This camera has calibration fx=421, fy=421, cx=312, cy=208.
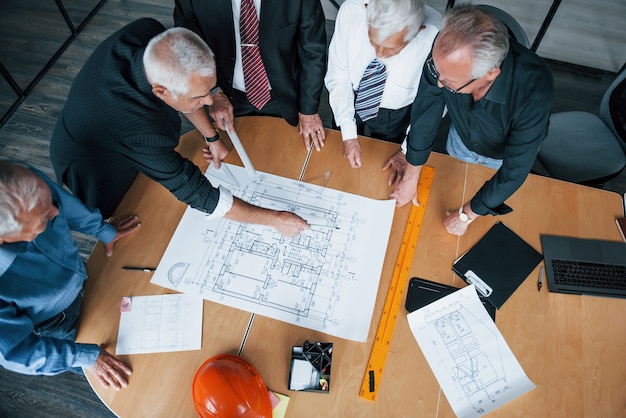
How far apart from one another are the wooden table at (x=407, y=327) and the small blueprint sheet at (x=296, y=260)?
5 centimetres

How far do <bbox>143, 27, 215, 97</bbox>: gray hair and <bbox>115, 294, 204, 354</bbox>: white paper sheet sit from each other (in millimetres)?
767

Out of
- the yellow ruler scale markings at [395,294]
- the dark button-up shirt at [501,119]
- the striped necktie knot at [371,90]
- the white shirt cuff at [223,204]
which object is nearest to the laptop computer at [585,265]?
the dark button-up shirt at [501,119]

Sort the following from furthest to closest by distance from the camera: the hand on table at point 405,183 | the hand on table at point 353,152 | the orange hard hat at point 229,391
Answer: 1. the hand on table at point 353,152
2. the hand on table at point 405,183
3. the orange hard hat at point 229,391

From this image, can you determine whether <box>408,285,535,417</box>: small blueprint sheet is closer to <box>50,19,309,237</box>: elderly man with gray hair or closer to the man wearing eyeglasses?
the man wearing eyeglasses

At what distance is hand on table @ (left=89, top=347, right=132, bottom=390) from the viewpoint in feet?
4.66

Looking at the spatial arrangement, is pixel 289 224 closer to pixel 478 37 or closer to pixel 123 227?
pixel 123 227

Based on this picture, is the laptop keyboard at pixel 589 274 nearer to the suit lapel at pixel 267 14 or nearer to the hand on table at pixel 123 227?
the suit lapel at pixel 267 14

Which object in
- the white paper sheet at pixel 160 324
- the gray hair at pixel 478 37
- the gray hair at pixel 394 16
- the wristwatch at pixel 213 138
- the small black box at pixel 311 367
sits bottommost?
the white paper sheet at pixel 160 324

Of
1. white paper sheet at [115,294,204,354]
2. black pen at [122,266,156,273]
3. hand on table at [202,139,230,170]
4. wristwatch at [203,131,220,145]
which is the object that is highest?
wristwatch at [203,131,220,145]

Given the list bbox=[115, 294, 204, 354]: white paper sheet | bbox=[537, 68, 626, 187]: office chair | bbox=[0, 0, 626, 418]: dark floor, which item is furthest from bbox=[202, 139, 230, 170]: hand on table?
bbox=[537, 68, 626, 187]: office chair

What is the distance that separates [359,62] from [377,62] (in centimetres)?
9

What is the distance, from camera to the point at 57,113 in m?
3.18

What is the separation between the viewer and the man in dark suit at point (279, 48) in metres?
1.79

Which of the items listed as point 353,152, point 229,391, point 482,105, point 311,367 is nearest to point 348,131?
point 353,152
